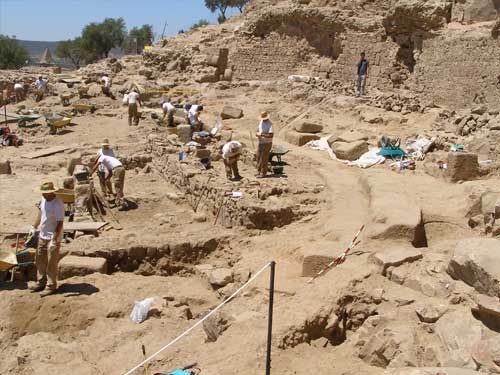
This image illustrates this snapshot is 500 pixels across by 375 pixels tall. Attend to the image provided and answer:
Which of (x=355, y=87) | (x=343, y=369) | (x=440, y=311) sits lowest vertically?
(x=343, y=369)

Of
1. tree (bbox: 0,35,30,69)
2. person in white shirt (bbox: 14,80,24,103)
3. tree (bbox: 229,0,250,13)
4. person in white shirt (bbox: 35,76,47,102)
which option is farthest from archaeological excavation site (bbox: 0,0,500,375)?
tree (bbox: 0,35,30,69)

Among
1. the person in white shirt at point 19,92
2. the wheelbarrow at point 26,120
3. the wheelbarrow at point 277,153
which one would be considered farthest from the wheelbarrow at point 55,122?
the wheelbarrow at point 277,153

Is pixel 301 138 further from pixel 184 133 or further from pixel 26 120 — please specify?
pixel 26 120

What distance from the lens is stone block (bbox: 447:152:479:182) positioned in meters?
10.2

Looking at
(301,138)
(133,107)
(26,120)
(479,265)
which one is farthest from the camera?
(26,120)

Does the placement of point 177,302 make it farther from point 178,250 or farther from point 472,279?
point 472,279

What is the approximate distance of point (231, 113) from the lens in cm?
1800

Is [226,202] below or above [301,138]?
below

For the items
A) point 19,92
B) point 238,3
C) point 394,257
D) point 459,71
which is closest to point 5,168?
point 394,257

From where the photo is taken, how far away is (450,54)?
53.4 feet

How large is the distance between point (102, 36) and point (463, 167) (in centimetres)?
5080

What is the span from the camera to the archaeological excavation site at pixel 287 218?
5125 millimetres

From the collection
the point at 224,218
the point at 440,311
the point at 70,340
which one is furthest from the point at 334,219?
the point at 70,340

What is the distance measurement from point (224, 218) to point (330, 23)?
45.9 feet
